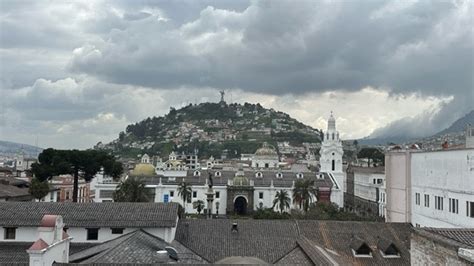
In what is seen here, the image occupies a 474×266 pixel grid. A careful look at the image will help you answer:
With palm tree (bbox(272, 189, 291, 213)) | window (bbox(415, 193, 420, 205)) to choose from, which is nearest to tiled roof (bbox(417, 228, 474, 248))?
window (bbox(415, 193, 420, 205))

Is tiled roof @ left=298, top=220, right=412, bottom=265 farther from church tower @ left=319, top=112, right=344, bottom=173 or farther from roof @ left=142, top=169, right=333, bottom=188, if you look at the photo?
church tower @ left=319, top=112, right=344, bottom=173

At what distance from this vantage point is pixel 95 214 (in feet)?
82.3

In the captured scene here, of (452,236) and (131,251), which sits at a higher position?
(452,236)

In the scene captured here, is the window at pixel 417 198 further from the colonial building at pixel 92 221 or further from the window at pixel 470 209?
the colonial building at pixel 92 221

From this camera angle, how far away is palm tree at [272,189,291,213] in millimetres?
70744

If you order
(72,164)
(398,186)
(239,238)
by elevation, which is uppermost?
(72,164)

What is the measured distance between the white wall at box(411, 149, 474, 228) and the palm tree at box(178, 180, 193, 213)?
140 feet

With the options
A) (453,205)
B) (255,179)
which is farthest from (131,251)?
(255,179)

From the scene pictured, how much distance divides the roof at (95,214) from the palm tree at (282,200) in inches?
1791

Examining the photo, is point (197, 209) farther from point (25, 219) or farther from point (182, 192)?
point (25, 219)

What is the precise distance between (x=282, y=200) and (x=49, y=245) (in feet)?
182

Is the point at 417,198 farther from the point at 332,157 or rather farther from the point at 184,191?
the point at 332,157

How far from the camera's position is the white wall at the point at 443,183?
96.0 ft

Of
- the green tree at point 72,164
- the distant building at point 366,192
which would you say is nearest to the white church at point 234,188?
the distant building at point 366,192
